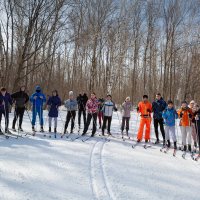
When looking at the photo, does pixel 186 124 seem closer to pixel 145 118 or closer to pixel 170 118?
pixel 170 118

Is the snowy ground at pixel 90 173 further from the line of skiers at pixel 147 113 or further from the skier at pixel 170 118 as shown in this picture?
the line of skiers at pixel 147 113

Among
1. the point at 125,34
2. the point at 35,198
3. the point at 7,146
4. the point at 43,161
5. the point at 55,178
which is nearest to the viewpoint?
the point at 35,198

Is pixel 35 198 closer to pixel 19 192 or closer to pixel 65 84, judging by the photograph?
pixel 19 192

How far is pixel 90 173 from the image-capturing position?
6020 millimetres

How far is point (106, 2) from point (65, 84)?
42.9 ft

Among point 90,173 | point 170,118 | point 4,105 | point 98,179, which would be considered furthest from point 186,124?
point 4,105

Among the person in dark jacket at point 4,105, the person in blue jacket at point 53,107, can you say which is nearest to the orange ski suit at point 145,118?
the person in blue jacket at point 53,107

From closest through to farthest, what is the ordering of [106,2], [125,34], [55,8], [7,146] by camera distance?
[7,146] → [55,8] → [106,2] → [125,34]

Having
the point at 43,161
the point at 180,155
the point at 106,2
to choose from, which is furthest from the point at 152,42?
the point at 43,161

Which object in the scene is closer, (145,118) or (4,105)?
(4,105)

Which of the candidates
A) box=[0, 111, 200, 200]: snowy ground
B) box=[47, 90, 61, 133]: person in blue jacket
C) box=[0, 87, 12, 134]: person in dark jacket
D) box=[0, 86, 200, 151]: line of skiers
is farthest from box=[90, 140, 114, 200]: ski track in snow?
box=[0, 87, 12, 134]: person in dark jacket

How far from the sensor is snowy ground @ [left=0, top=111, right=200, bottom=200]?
16.3 ft

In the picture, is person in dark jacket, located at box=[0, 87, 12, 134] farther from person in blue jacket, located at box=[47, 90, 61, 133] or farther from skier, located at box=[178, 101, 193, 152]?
skier, located at box=[178, 101, 193, 152]

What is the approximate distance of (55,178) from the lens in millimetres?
5598
